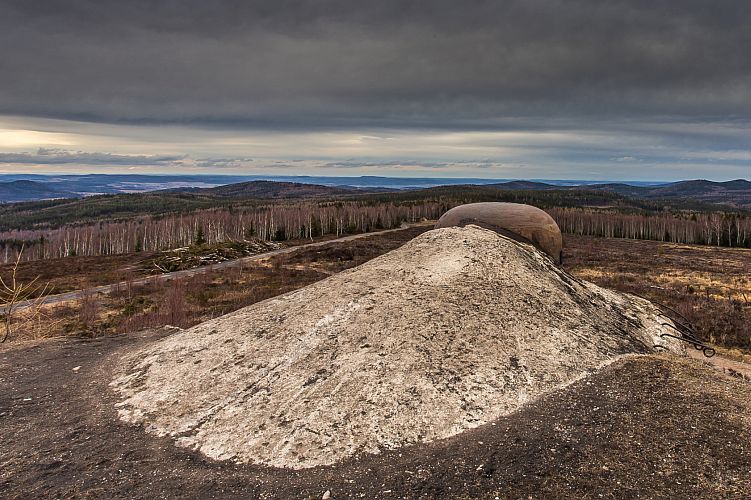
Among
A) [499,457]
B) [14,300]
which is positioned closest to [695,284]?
[499,457]

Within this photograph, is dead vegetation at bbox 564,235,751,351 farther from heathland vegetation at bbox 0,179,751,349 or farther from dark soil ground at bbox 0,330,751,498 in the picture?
dark soil ground at bbox 0,330,751,498

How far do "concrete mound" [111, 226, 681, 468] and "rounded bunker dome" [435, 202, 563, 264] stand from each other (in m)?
3.18

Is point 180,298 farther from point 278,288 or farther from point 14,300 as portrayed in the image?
point 14,300

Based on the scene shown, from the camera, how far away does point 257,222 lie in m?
107

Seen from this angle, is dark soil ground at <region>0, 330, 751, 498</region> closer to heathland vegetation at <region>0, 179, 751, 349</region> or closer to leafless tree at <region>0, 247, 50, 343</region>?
leafless tree at <region>0, 247, 50, 343</region>

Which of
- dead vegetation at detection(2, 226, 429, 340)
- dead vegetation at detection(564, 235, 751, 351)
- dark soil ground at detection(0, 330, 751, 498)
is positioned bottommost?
dead vegetation at detection(2, 226, 429, 340)

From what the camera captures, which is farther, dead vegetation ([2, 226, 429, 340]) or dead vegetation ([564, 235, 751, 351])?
dead vegetation ([2, 226, 429, 340])

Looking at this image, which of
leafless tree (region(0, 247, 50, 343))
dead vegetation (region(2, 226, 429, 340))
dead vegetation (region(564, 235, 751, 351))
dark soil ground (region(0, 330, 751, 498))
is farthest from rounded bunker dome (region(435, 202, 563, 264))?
leafless tree (region(0, 247, 50, 343))

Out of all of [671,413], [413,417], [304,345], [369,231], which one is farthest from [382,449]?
[369,231]

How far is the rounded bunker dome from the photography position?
746 inches

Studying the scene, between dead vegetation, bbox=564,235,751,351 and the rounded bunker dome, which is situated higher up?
the rounded bunker dome

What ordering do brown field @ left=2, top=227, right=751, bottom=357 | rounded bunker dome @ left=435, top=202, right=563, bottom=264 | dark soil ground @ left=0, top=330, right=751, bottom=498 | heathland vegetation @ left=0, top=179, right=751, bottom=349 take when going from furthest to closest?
heathland vegetation @ left=0, top=179, right=751, bottom=349 < brown field @ left=2, top=227, right=751, bottom=357 < rounded bunker dome @ left=435, top=202, right=563, bottom=264 < dark soil ground @ left=0, top=330, right=751, bottom=498

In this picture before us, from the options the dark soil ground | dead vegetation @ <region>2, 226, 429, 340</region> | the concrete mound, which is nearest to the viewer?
the dark soil ground

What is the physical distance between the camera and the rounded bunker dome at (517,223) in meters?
19.0
